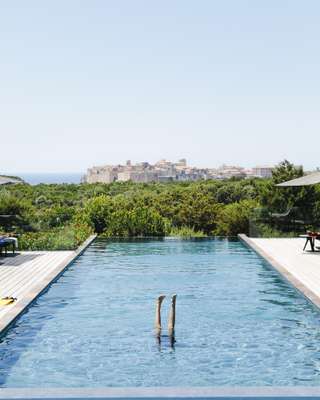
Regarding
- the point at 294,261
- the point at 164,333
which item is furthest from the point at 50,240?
the point at 164,333

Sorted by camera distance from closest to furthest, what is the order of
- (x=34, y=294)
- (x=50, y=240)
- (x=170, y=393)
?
(x=170, y=393), (x=34, y=294), (x=50, y=240)

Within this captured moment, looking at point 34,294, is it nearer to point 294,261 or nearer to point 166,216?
point 294,261

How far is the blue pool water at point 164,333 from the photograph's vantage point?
731cm

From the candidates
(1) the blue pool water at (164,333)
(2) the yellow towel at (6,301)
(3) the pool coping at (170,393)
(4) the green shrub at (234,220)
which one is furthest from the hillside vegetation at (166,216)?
(3) the pool coping at (170,393)

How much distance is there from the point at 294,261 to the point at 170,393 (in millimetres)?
10953

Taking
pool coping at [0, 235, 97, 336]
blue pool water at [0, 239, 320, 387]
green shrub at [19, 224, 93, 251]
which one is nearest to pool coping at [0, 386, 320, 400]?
blue pool water at [0, 239, 320, 387]

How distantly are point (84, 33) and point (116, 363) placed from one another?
2197cm

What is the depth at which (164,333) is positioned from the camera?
9188 millimetres

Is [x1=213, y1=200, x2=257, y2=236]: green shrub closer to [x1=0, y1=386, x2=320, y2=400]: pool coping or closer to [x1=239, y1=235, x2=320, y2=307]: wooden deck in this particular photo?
[x1=239, y1=235, x2=320, y2=307]: wooden deck

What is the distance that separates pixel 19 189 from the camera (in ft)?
158

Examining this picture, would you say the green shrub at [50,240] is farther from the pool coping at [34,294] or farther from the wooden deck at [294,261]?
the wooden deck at [294,261]

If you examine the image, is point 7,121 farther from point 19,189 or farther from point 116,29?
point 116,29

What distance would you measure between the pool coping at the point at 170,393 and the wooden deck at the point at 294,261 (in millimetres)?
5366

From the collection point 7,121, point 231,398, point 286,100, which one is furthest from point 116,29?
point 7,121
